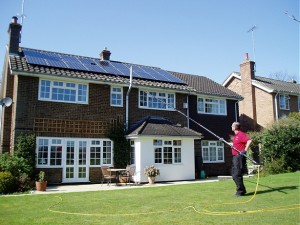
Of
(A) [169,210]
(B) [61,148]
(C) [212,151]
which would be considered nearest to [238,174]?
(A) [169,210]

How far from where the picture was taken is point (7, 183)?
12266 millimetres

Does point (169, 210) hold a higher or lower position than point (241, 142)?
lower

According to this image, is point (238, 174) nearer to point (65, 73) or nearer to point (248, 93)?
point (65, 73)

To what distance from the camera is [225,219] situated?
20.0 ft

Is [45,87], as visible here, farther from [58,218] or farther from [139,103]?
[58,218]

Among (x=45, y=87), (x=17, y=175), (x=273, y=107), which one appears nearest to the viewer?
(x=17, y=175)

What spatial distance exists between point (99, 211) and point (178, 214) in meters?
2.06

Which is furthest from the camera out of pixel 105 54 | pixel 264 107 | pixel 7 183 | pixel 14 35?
pixel 264 107

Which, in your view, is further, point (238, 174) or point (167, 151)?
point (167, 151)

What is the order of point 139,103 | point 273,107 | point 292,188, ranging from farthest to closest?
1. point 273,107
2. point 139,103
3. point 292,188

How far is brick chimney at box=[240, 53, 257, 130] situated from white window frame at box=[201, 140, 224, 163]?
297 inches

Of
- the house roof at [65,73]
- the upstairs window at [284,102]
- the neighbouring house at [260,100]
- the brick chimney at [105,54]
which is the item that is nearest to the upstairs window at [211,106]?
the house roof at [65,73]

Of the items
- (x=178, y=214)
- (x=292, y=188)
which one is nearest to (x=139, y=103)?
(x=292, y=188)

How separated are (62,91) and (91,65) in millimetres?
3440
